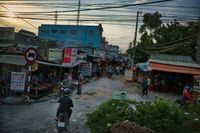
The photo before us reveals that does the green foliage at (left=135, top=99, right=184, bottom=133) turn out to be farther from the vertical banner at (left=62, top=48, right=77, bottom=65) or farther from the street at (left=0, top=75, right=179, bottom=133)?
the vertical banner at (left=62, top=48, right=77, bottom=65)

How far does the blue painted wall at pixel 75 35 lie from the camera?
5906 cm

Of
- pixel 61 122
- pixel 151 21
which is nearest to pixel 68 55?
pixel 61 122

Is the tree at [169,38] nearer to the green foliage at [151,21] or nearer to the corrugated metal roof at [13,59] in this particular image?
the green foliage at [151,21]

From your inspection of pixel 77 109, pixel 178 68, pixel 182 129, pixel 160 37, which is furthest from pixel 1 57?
pixel 160 37

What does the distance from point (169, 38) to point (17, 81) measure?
28541 mm

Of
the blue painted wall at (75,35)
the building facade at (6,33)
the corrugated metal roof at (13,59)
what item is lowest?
the corrugated metal roof at (13,59)

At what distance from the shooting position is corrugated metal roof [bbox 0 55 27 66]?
20328 millimetres

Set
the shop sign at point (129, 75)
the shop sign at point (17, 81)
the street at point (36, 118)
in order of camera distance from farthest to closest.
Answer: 1. the shop sign at point (129, 75)
2. the shop sign at point (17, 81)
3. the street at point (36, 118)

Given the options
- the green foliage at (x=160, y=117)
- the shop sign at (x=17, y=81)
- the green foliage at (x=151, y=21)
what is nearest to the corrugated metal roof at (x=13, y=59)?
the shop sign at (x=17, y=81)

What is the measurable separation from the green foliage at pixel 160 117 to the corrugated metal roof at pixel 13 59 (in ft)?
30.4

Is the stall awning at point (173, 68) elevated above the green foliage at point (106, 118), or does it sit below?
above

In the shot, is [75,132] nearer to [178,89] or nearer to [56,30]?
[178,89]

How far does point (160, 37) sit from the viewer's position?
154 feet

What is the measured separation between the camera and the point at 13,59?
21031 mm
